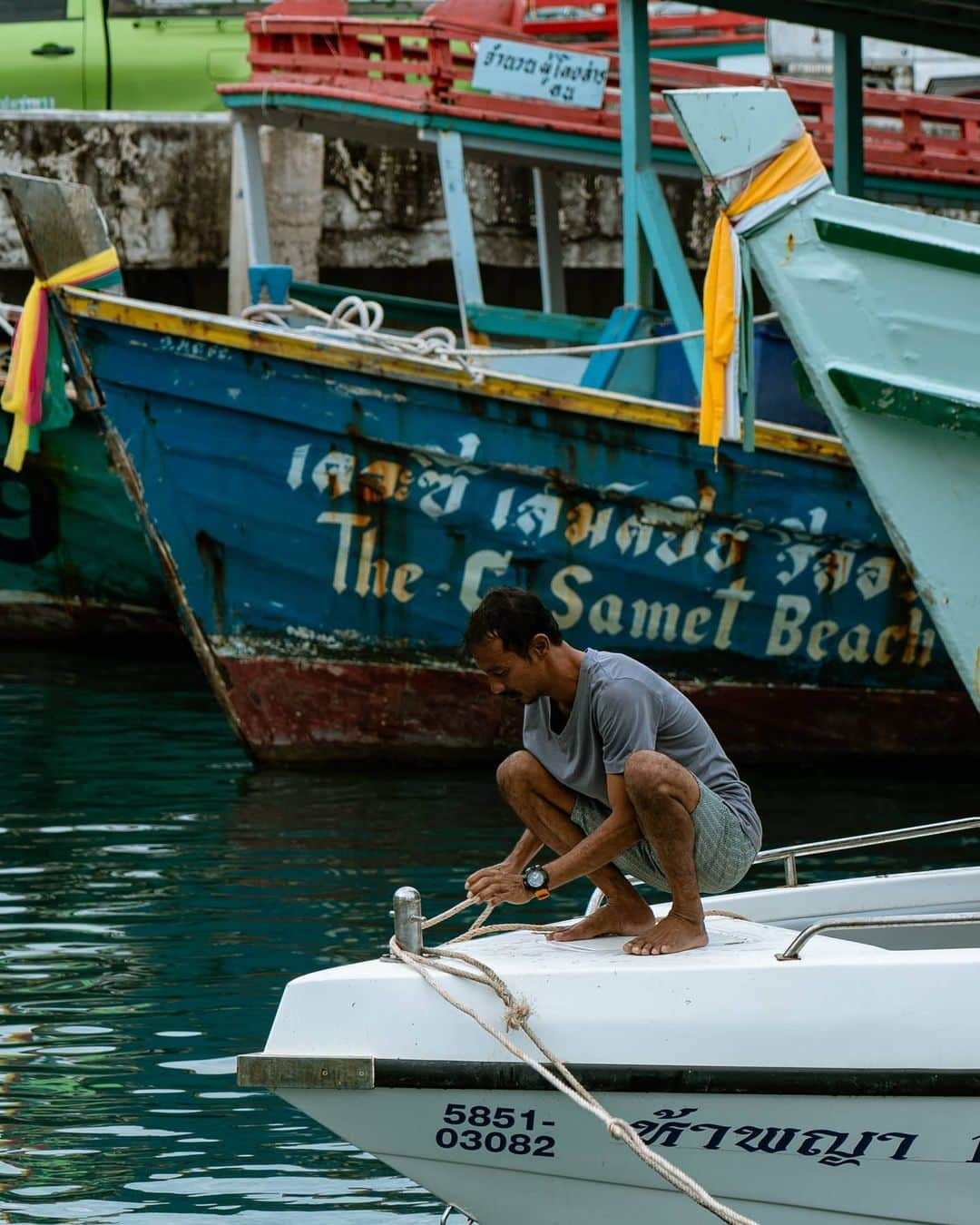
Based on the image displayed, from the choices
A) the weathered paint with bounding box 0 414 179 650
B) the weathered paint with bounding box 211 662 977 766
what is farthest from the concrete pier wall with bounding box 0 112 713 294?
the weathered paint with bounding box 211 662 977 766

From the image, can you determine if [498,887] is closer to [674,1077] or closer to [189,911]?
[674,1077]

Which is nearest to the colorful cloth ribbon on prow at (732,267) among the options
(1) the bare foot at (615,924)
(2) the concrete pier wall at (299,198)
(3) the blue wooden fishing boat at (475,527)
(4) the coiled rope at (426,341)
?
(4) the coiled rope at (426,341)

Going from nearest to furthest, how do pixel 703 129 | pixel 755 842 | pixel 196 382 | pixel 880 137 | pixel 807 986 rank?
pixel 807 986, pixel 755 842, pixel 703 129, pixel 196 382, pixel 880 137

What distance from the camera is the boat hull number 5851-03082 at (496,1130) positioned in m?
3.96

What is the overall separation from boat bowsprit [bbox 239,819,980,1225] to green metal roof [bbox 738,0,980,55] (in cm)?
577

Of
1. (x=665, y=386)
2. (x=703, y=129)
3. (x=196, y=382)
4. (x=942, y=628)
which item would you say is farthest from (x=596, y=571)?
(x=703, y=129)

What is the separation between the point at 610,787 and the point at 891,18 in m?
6.01

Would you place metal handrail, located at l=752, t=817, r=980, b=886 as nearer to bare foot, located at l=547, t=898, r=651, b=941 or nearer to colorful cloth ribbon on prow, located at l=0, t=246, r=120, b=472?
bare foot, located at l=547, t=898, r=651, b=941

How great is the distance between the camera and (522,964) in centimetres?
409

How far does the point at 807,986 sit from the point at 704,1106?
293 mm

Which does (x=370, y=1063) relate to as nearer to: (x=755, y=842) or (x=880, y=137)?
(x=755, y=842)

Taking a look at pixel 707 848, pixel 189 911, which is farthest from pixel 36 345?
pixel 707 848

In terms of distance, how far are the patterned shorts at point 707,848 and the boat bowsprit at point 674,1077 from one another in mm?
164

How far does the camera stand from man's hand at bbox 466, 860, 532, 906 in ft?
13.6
